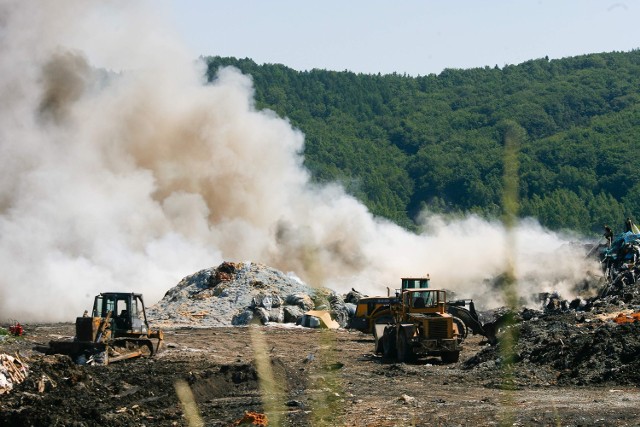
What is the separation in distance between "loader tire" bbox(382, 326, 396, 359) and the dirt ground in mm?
665

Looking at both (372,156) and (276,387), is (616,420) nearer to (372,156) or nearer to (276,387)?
(276,387)

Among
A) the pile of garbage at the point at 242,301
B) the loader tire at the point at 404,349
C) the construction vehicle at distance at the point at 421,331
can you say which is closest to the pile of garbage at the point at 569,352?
the construction vehicle at distance at the point at 421,331

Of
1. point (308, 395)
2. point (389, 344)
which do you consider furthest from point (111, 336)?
point (308, 395)

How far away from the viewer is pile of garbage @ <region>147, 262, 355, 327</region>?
4894cm

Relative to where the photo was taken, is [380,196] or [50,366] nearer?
[50,366]

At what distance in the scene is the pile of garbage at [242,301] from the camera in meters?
48.9

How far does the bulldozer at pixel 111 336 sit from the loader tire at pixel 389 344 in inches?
269

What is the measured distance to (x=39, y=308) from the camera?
52688mm

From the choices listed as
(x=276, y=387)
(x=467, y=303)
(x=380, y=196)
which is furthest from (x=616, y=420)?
(x=380, y=196)

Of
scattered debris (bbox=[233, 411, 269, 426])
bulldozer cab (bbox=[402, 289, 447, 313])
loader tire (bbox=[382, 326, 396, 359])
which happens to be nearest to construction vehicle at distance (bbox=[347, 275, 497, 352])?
bulldozer cab (bbox=[402, 289, 447, 313])

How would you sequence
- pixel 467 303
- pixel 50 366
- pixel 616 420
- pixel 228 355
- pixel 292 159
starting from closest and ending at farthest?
1. pixel 616 420
2. pixel 50 366
3. pixel 228 355
4. pixel 467 303
5. pixel 292 159

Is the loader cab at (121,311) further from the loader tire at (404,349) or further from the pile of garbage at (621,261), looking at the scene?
the pile of garbage at (621,261)

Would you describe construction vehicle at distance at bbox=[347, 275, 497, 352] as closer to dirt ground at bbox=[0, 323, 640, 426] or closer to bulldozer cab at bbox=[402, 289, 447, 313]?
bulldozer cab at bbox=[402, 289, 447, 313]

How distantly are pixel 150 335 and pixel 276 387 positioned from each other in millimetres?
8864
